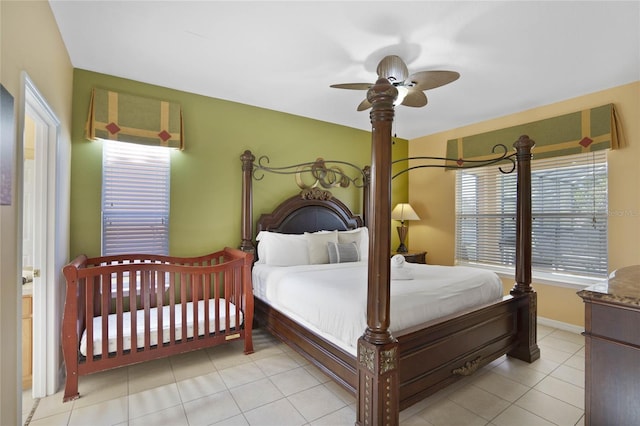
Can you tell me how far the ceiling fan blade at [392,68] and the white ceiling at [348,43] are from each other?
0.16 m

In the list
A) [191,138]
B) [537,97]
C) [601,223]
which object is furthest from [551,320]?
[191,138]

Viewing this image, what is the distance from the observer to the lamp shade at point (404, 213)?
4.89m

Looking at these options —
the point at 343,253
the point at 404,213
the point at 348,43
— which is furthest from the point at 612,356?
the point at 404,213

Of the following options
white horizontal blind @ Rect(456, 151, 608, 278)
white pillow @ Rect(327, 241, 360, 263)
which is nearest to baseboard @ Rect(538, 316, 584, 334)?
white horizontal blind @ Rect(456, 151, 608, 278)

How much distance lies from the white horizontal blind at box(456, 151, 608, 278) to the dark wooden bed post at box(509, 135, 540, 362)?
1.19 meters

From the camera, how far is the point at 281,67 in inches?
112

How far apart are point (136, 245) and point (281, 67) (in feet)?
7.61

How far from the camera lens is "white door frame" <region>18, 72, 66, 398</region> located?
214 centimetres

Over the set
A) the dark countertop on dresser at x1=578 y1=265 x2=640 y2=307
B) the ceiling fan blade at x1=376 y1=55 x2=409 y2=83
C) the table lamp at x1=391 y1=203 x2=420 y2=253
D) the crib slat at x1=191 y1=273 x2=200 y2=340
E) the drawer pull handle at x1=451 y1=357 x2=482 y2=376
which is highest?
the ceiling fan blade at x1=376 y1=55 x2=409 y2=83

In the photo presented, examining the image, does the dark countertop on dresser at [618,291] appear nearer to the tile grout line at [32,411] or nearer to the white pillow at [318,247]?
the white pillow at [318,247]

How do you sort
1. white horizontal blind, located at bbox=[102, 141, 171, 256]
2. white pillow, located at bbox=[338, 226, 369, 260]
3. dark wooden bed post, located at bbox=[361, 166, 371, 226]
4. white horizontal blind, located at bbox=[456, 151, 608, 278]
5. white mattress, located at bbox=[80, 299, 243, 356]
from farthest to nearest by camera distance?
dark wooden bed post, located at bbox=[361, 166, 371, 226] → white pillow, located at bbox=[338, 226, 369, 260] → white horizontal blind, located at bbox=[456, 151, 608, 278] → white horizontal blind, located at bbox=[102, 141, 171, 256] → white mattress, located at bbox=[80, 299, 243, 356]

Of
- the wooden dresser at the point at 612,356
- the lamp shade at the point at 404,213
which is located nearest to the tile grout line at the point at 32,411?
the wooden dresser at the point at 612,356

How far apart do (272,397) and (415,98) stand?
2650mm

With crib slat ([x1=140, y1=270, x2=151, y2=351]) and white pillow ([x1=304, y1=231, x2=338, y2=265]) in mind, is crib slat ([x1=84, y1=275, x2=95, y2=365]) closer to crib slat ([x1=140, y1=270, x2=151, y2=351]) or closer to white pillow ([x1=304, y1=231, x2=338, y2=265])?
crib slat ([x1=140, y1=270, x2=151, y2=351])
